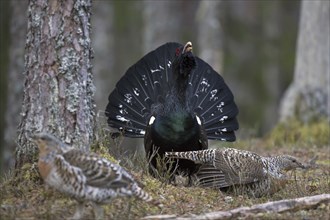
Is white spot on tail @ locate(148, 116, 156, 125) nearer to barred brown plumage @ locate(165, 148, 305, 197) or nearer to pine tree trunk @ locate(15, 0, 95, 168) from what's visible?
barred brown plumage @ locate(165, 148, 305, 197)

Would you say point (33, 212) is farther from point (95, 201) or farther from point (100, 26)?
point (100, 26)

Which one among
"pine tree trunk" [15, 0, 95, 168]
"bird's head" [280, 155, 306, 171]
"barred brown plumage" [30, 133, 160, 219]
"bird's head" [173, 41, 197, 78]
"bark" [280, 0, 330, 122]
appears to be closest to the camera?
"barred brown plumage" [30, 133, 160, 219]

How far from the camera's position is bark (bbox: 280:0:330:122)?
43.9 ft

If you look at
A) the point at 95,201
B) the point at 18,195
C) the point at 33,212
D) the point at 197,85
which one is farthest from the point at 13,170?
the point at 197,85

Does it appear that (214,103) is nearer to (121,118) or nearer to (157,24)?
(121,118)

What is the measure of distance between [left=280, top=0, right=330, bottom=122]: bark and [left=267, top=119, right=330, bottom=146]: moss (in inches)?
10.1

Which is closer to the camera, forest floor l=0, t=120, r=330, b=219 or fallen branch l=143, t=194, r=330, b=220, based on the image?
fallen branch l=143, t=194, r=330, b=220

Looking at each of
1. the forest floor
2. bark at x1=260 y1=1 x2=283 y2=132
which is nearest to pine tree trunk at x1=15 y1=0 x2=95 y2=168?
the forest floor

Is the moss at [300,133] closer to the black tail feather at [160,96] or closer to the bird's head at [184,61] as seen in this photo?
the black tail feather at [160,96]

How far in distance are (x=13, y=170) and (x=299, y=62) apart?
785cm

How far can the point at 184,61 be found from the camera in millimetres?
8578

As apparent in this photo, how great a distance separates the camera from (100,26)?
2122 centimetres

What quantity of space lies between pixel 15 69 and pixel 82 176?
1062 cm

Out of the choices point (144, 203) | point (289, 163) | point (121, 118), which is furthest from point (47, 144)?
point (121, 118)
